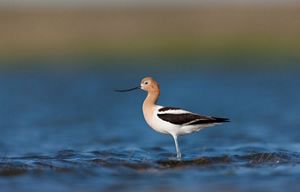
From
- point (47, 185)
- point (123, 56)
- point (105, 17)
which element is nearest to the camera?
point (47, 185)

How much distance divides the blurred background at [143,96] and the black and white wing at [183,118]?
1.67ft

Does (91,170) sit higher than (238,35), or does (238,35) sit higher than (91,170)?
(238,35)

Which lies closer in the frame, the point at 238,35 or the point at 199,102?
the point at 199,102

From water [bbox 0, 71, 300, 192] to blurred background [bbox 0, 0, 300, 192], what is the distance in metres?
0.03

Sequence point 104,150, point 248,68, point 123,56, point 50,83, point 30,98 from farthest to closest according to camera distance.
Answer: point 123,56 → point 248,68 → point 50,83 → point 30,98 → point 104,150

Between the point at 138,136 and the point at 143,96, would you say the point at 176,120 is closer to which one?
the point at 138,136

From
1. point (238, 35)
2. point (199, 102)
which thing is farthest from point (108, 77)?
point (238, 35)

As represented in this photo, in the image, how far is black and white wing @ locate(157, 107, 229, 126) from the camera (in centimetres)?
1292

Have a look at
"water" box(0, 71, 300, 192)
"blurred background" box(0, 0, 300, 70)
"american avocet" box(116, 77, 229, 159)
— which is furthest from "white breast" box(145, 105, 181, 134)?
"blurred background" box(0, 0, 300, 70)

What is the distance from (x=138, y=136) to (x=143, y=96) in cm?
853

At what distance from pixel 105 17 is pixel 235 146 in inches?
1223

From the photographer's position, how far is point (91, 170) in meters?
12.0

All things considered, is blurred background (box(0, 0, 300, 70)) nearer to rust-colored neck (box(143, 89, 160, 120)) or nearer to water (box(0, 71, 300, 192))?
water (box(0, 71, 300, 192))

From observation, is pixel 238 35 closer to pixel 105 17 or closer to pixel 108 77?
pixel 105 17
